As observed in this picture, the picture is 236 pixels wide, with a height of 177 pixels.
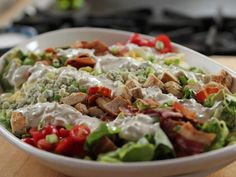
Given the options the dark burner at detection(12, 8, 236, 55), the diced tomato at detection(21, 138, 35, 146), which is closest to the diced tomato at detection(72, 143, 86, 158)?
the diced tomato at detection(21, 138, 35, 146)

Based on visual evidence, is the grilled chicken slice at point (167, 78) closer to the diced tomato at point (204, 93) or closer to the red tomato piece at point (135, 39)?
the diced tomato at point (204, 93)

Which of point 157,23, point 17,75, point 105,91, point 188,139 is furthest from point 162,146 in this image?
point 157,23

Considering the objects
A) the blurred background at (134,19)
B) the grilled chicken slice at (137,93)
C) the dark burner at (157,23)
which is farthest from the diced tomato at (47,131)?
the dark burner at (157,23)

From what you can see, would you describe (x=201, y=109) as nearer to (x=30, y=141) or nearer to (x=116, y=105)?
(x=116, y=105)

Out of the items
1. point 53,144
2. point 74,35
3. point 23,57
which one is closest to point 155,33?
point 74,35

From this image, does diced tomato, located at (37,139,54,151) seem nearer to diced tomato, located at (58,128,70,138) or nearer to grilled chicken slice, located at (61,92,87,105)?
diced tomato, located at (58,128,70,138)
